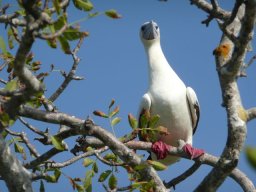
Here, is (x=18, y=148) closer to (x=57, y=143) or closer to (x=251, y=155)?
(x=57, y=143)

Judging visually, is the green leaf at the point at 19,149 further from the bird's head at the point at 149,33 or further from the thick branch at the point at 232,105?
the bird's head at the point at 149,33

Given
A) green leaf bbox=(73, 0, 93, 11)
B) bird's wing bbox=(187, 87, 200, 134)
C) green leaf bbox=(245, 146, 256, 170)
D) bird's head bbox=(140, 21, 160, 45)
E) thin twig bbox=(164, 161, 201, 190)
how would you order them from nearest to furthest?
green leaf bbox=(245, 146, 256, 170) → green leaf bbox=(73, 0, 93, 11) → thin twig bbox=(164, 161, 201, 190) → bird's wing bbox=(187, 87, 200, 134) → bird's head bbox=(140, 21, 160, 45)

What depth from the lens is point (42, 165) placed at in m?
6.02

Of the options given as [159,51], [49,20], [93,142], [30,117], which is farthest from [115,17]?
[159,51]

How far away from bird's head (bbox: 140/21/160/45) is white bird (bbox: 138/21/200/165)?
73cm

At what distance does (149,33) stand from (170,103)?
207 centimetres

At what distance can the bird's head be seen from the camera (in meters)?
10.2

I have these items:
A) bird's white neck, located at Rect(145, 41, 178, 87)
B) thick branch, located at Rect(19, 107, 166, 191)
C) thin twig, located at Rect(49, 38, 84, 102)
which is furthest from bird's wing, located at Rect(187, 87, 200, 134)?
thick branch, located at Rect(19, 107, 166, 191)

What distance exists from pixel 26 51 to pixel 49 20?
12.6 inches

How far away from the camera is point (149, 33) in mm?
10227

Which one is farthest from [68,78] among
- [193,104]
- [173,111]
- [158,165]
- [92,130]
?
[193,104]

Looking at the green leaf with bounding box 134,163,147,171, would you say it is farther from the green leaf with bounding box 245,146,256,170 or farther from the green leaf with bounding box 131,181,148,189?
the green leaf with bounding box 245,146,256,170

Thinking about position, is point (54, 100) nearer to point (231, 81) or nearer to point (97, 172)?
point (97, 172)

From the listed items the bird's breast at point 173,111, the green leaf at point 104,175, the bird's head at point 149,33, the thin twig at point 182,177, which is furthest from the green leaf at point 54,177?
the bird's head at point 149,33
